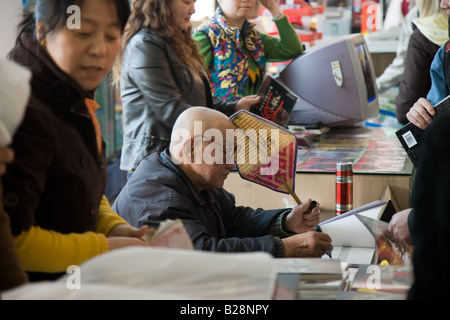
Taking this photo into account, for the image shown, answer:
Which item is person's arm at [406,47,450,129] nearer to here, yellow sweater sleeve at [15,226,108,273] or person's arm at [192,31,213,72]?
person's arm at [192,31,213,72]

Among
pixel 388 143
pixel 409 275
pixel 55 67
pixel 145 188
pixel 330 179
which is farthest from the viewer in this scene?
pixel 388 143

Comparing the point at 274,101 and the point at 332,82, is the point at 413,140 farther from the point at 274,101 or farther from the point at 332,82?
the point at 332,82

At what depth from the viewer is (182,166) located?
225cm

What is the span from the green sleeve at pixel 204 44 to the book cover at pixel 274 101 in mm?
360

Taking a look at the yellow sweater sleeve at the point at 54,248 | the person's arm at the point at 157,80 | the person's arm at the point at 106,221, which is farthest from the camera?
the person's arm at the point at 157,80

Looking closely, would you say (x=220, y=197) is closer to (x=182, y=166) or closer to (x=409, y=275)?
(x=182, y=166)

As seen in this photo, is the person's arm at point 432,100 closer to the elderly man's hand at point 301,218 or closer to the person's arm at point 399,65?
the elderly man's hand at point 301,218

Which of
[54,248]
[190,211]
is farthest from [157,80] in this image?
[54,248]

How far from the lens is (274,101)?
3684 millimetres

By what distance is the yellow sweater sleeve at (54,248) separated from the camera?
121 centimetres

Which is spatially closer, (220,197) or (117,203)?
(117,203)

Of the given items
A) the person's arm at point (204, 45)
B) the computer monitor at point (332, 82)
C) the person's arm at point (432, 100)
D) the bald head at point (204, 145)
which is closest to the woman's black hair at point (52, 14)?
the bald head at point (204, 145)
